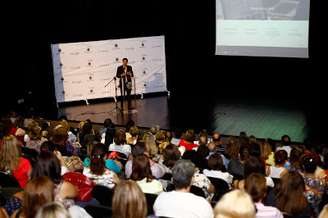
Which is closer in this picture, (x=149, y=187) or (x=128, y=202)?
(x=128, y=202)

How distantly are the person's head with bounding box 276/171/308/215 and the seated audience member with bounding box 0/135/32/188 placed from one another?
2.76m

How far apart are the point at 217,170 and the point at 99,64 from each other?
7.94 meters

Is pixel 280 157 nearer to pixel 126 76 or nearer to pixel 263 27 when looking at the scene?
pixel 126 76

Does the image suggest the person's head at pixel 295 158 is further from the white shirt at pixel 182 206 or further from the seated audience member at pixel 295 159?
the white shirt at pixel 182 206

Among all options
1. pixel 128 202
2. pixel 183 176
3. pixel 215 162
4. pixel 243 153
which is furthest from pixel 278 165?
pixel 128 202

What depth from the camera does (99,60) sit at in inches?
530

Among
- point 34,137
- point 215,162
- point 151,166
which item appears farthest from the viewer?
point 34,137

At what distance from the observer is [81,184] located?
5.19m

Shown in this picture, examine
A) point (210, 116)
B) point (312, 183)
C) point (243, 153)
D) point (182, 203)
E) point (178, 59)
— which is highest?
point (178, 59)

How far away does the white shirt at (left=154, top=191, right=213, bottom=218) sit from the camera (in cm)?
421

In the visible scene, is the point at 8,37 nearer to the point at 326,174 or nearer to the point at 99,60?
the point at 99,60

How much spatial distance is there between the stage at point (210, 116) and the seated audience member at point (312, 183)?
417 cm

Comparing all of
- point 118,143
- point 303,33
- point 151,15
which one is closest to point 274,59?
point 303,33

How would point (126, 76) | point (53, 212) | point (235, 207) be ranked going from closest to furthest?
point (53, 212) → point (235, 207) → point (126, 76)
